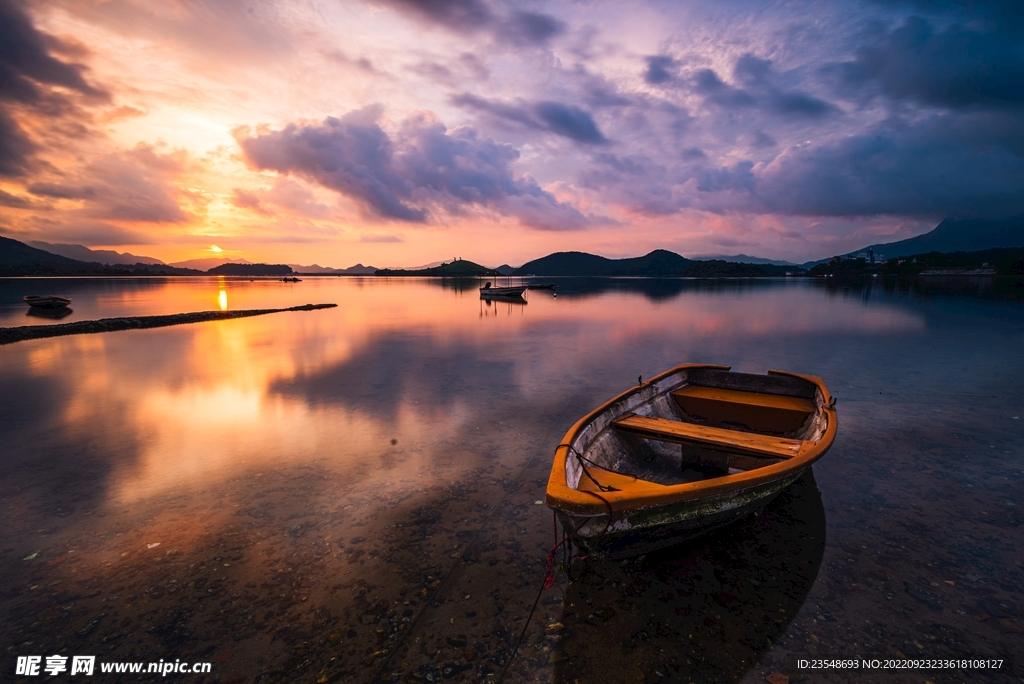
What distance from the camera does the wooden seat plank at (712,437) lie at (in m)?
7.32

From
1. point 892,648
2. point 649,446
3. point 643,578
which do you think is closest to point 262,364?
point 649,446

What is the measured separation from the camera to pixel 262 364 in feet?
70.5

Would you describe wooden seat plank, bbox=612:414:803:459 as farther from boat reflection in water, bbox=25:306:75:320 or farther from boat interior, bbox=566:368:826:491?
boat reflection in water, bbox=25:306:75:320

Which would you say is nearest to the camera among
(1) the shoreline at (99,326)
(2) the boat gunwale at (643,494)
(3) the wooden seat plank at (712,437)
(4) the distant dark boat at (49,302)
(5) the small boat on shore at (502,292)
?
(2) the boat gunwale at (643,494)

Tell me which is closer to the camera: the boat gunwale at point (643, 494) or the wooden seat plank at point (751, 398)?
the boat gunwale at point (643, 494)

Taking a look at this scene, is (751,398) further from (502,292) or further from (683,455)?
(502,292)

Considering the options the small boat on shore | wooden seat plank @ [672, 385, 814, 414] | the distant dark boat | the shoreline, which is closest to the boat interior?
wooden seat plank @ [672, 385, 814, 414]

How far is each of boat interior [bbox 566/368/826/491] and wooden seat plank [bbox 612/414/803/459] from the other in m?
0.02

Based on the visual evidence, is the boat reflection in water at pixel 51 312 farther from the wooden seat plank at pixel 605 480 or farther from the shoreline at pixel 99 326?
the wooden seat plank at pixel 605 480

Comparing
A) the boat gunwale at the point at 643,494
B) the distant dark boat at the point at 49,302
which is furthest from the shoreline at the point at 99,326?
the boat gunwale at the point at 643,494

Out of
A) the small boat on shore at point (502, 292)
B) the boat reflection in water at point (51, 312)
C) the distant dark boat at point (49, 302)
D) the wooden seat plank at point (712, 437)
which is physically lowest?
the boat reflection in water at point (51, 312)

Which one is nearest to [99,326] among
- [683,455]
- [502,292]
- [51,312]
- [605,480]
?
[51,312]

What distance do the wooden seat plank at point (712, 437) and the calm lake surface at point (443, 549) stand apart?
133cm

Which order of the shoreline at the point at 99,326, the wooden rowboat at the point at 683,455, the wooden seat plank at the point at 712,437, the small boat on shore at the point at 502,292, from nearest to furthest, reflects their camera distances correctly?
the wooden rowboat at the point at 683,455 < the wooden seat plank at the point at 712,437 < the shoreline at the point at 99,326 < the small boat on shore at the point at 502,292
